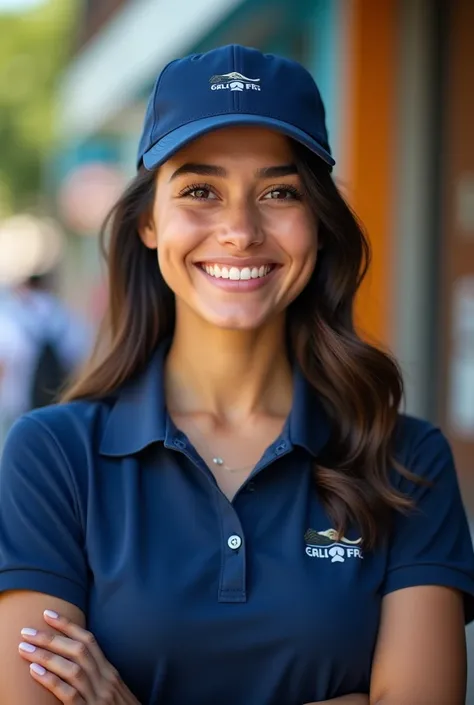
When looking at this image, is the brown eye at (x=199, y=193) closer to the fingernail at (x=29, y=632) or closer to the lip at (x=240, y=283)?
the lip at (x=240, y=283)

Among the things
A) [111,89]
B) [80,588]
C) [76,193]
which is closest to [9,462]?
[80,588]

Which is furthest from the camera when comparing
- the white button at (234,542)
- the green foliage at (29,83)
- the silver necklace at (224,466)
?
the green foliage at (29,83)

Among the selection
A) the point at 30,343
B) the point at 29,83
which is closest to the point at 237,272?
the point at 30,343

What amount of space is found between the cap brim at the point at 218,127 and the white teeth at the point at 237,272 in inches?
10.7

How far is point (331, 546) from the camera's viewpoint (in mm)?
2475

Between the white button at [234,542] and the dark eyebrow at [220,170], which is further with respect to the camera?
the dark eyebrow at [220,170]

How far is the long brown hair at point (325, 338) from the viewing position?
2.63 m

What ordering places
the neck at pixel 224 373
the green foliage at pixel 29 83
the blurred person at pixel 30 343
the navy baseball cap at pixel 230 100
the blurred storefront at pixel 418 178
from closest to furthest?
the navy baseball cap at pixel 230 100
the neck at pixel 224 373
the blurred storefront at pixel 418 178
the blurred person at pixel 30 343
the green foliage at pixel 29 83

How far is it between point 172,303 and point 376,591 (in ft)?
3.09

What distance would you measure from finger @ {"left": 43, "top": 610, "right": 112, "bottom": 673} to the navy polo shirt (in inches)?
1.9

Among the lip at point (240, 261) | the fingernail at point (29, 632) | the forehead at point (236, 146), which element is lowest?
the fingernail at point (29, 632)

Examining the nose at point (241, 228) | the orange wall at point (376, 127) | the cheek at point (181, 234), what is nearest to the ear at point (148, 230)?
the cheek at point (181, 234)

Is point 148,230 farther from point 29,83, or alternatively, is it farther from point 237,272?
point 29,83

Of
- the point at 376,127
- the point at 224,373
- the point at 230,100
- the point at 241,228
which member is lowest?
the point at 224,373
